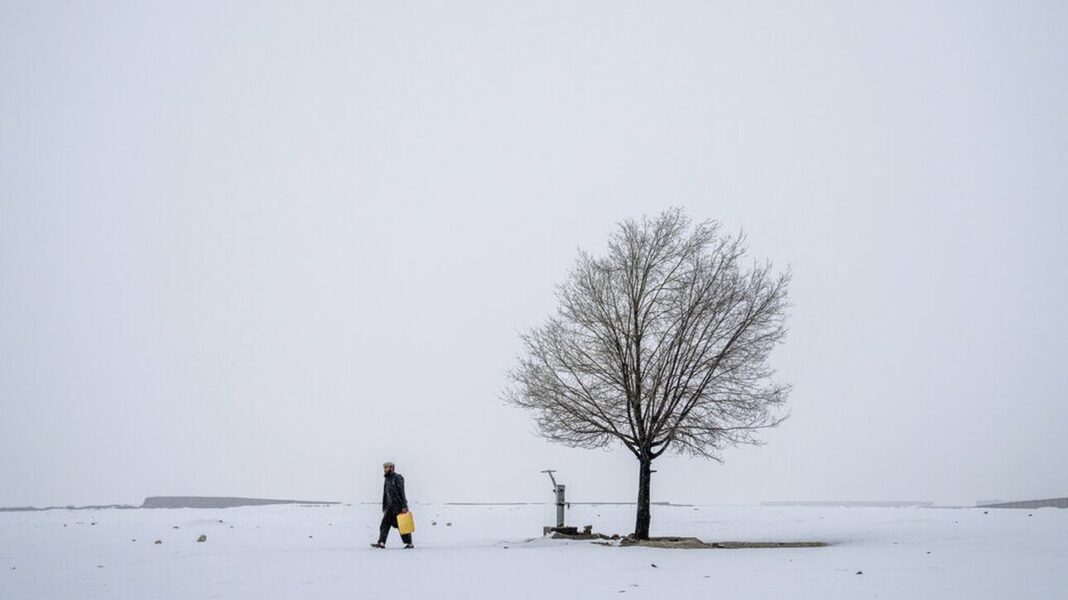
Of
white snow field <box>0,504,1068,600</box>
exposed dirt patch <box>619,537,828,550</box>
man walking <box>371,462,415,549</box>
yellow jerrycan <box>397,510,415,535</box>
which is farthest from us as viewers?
man walking <box>371,462,415,549</box>

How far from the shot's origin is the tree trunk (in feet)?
78.0

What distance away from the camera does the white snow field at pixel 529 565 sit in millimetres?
11773

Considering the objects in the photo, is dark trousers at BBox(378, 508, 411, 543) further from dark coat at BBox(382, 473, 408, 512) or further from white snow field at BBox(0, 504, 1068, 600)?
white snow field at BBox(0, 504, 1068, 600)

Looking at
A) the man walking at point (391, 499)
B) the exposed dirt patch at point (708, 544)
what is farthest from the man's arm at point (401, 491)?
the exposed dirt patch at point (708, 544)

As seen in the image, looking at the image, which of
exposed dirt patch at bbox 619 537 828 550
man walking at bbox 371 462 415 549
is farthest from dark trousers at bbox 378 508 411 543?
exposed dirt patch at bbox 619 537 828 550

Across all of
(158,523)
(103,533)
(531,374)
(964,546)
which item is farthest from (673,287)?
(158,523)

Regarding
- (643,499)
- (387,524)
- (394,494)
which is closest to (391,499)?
(394,494)

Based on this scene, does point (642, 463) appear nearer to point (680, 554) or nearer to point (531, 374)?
point (531, 374)

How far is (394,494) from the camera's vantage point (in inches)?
894

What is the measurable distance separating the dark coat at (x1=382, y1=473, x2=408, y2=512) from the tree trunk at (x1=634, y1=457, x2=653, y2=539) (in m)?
6.94

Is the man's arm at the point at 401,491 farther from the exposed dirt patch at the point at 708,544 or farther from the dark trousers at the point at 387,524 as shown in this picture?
the exposed dirt patch at the point at 708,544

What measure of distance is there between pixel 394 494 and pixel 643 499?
743 cm

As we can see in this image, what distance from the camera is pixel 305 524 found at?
109ft

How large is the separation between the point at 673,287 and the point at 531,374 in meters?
5.22
